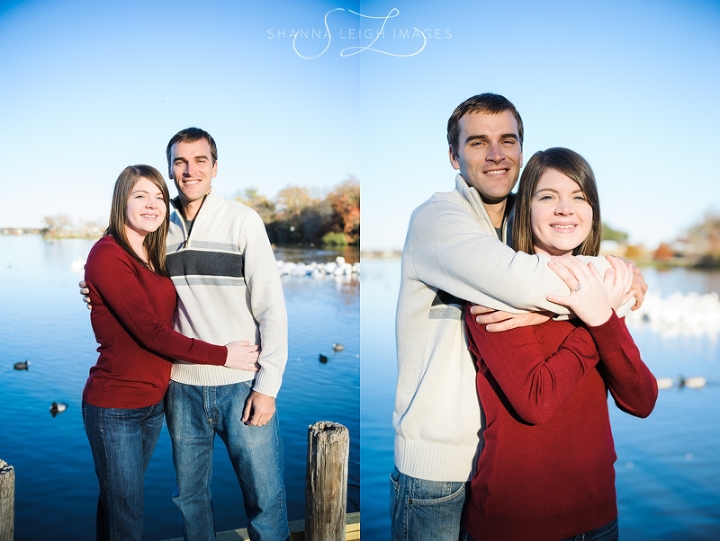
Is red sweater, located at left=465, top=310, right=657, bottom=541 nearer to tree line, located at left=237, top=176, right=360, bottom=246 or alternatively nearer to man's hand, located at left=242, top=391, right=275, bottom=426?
man's hand, located at left=242, top=391, right=275, bottom=426

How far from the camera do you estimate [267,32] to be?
152 inches

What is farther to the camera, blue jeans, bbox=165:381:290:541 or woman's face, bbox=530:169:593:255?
blue jeans, bbox=165:381:290:541

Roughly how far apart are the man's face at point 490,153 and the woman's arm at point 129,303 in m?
0.92

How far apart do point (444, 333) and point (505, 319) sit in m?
0.19

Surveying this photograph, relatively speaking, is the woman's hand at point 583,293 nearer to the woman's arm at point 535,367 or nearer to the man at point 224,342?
the woman's arm at point 535,367

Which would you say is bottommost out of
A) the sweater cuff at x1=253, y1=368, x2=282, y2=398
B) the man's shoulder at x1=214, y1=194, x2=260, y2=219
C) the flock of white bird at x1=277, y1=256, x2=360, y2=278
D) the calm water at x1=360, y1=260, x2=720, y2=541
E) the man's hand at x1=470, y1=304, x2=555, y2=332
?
the calm water at x1=360, y1=260, x2=720, y2=541

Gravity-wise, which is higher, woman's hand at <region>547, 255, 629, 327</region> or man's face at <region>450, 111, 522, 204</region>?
man's face at <region>450, 111, 522, 204</region>

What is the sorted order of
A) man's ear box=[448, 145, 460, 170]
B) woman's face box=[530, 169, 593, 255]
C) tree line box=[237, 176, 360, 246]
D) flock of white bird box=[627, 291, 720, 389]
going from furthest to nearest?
flock of white bird box=[627, 291, 720, 389]
tree line box=[237, 176, 360, 246]
man's ear box=[448, 145, 460, 170]
woman's face box=[530, 169, 593, 255]

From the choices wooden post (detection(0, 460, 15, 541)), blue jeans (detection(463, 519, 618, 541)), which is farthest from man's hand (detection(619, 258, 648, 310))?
wooden post (detection(0, 460, 15, 541))

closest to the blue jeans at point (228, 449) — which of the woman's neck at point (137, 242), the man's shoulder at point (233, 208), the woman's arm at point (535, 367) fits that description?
the woman's neck at point (137, 242)

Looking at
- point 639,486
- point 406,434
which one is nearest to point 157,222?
point 406,434

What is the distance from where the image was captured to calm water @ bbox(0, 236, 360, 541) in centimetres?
336

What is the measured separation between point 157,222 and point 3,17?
7.37ft

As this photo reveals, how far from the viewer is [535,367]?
3.83 feet
